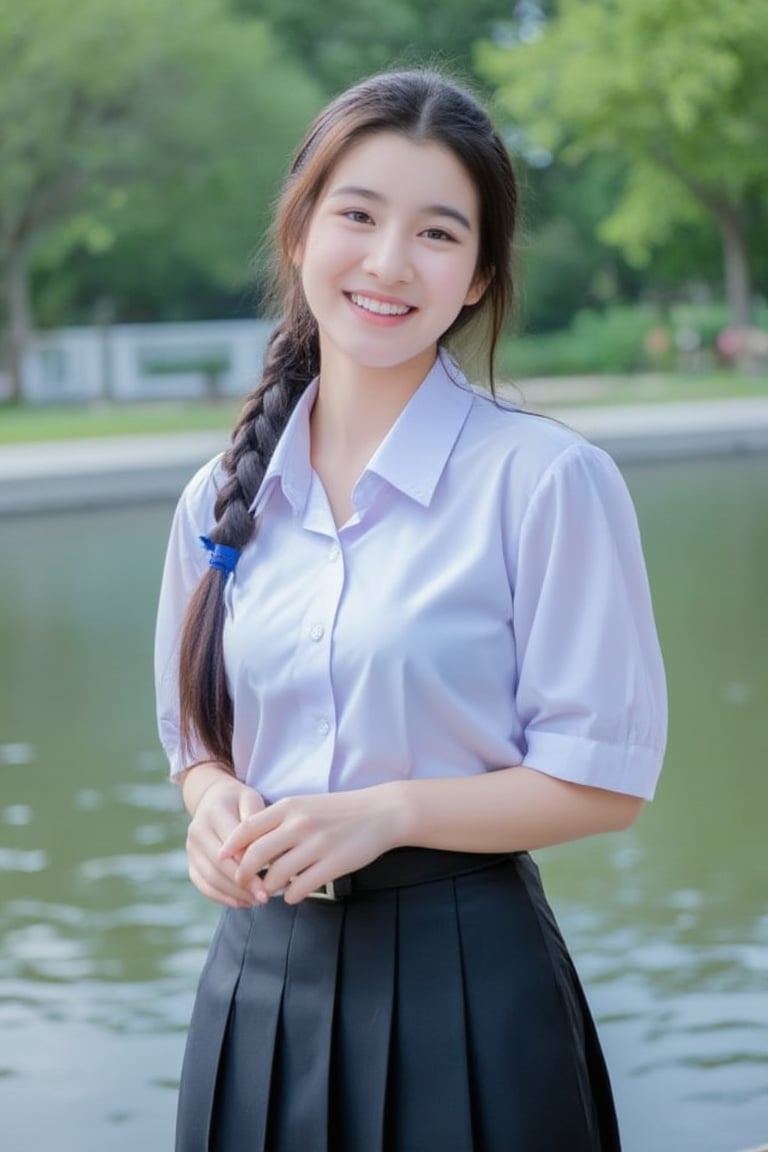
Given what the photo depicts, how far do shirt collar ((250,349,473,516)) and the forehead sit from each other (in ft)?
0.43

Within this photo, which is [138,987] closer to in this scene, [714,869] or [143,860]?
[143,860]

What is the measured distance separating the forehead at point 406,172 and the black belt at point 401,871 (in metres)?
0.45

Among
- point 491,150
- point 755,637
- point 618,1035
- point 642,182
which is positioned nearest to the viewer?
point 491,150

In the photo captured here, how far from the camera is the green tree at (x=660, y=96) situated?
62.3ft

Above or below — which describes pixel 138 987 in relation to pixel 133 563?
below

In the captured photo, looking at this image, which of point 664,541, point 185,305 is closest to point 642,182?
point 185,305

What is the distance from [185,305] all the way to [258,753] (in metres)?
26.8

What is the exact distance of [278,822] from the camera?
1.20 m

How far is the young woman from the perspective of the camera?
4.02 ft

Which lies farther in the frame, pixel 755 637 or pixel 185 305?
pixel 185 305

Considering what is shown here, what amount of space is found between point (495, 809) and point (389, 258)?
385 mm

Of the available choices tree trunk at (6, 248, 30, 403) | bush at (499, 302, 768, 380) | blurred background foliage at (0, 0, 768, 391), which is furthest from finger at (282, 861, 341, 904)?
bush at (499, 302, 768, 380)

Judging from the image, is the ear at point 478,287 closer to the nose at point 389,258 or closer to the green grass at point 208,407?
the nose at point 389,258

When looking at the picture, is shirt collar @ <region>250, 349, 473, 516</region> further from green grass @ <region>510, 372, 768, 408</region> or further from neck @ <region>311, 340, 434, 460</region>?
green grass @ <region>510, 372, 768, 408</region>
